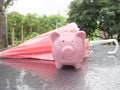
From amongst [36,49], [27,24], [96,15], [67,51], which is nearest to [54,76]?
[67,51]

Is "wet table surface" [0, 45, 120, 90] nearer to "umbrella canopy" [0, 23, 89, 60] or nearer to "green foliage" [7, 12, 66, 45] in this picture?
"umbrella canopy" [0, 23, 89, 60]

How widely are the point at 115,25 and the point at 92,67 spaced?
381 cm

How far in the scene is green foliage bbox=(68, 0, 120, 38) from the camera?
182 inches

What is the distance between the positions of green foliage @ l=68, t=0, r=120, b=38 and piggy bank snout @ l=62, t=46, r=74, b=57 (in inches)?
149

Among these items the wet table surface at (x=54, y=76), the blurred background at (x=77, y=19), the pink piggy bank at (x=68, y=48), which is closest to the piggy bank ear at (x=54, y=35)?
the pink piggy bank at (x=68, y=48)

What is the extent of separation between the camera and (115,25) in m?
4.66

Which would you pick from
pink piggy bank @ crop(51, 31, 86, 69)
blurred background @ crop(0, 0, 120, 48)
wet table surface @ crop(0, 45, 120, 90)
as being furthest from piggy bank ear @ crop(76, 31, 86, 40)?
blurred background @ crop(0, 0, 120, 48)

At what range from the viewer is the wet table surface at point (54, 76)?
667 mm

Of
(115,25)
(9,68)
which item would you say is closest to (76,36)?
(9,68)

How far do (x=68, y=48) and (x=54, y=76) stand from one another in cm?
12

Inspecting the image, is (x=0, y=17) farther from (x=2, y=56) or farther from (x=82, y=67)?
(x=82, y=67)

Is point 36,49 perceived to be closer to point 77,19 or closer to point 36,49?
point 36,49

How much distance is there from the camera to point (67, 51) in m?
0.88

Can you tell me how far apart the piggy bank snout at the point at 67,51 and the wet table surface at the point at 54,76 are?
0.19 feet
